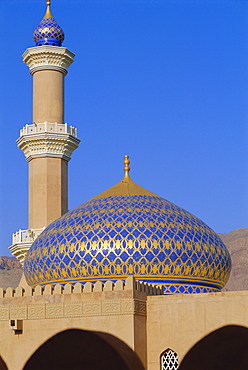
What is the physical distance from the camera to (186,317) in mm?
16641

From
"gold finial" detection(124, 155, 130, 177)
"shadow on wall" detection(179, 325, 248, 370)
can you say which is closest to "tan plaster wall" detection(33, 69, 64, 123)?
"gold finial" detection(124, 155, 130, 177)

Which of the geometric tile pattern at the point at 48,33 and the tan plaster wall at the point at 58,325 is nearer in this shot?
the tan plaster wall at the point at 58,325

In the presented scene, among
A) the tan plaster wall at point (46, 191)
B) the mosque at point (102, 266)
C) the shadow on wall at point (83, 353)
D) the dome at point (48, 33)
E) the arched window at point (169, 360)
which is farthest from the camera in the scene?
the dome at point (48, 33)

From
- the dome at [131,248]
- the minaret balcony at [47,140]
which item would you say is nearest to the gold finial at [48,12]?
the minaret balcony at [47,140]

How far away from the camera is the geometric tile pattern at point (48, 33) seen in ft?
84.7

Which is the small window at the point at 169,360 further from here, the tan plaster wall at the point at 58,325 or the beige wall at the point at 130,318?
the tan plaster wall at the point at 58,325

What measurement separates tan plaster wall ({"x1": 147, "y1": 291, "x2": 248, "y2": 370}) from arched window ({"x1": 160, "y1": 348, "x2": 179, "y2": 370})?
132mm

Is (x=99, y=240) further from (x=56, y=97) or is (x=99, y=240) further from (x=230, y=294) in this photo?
(x=56, y=97)

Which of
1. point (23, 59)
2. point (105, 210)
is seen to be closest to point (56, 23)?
point (23, 59)

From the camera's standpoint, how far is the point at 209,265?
2009 cm

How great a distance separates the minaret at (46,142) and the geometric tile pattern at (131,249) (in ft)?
12.3

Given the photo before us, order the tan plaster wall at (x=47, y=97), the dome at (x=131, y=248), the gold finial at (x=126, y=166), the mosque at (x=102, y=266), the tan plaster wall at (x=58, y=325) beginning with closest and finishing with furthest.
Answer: the tan plaster wall at (x=58, y=325) < the mosque at (x=102, y=266) < the dome at (x=131, y=248) < the gold finial at (x=126, y=166) < the tan plaster wall at (x=47, y=97)

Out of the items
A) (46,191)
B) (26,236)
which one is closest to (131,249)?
(46,191)

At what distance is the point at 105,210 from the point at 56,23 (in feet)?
26.2
